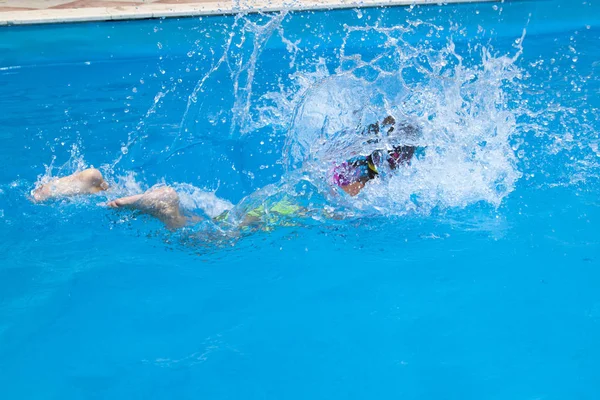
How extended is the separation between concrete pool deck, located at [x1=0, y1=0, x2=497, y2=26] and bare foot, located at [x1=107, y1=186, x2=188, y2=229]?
5323 millimetres

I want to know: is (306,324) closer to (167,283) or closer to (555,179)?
(167,283)

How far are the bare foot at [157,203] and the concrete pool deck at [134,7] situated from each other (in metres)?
5.32

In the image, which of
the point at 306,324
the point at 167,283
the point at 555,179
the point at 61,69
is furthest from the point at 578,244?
the point at 61,69

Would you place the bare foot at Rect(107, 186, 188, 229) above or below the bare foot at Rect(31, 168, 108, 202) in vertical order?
below

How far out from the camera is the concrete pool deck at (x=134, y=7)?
8.29m

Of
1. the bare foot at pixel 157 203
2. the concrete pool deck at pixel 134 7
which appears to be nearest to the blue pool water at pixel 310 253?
the bare foot at pixel 157 203

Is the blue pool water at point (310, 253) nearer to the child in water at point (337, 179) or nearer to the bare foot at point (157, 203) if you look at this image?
the child in water at point (337, 179)

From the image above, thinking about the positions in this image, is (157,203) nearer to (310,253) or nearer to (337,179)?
(310,253)

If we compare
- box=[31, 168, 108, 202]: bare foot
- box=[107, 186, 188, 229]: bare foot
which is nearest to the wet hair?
box=[107, 186, 188, 229]: bare foot

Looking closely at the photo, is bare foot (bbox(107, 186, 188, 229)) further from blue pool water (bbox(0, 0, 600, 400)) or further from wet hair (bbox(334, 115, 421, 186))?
wet hair (bbox(334, 115, 421, 186))

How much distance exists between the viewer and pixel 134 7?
868 centimetres

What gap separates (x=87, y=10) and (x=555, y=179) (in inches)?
259

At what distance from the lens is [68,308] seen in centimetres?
350

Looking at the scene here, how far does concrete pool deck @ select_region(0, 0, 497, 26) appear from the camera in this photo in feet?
27.2
